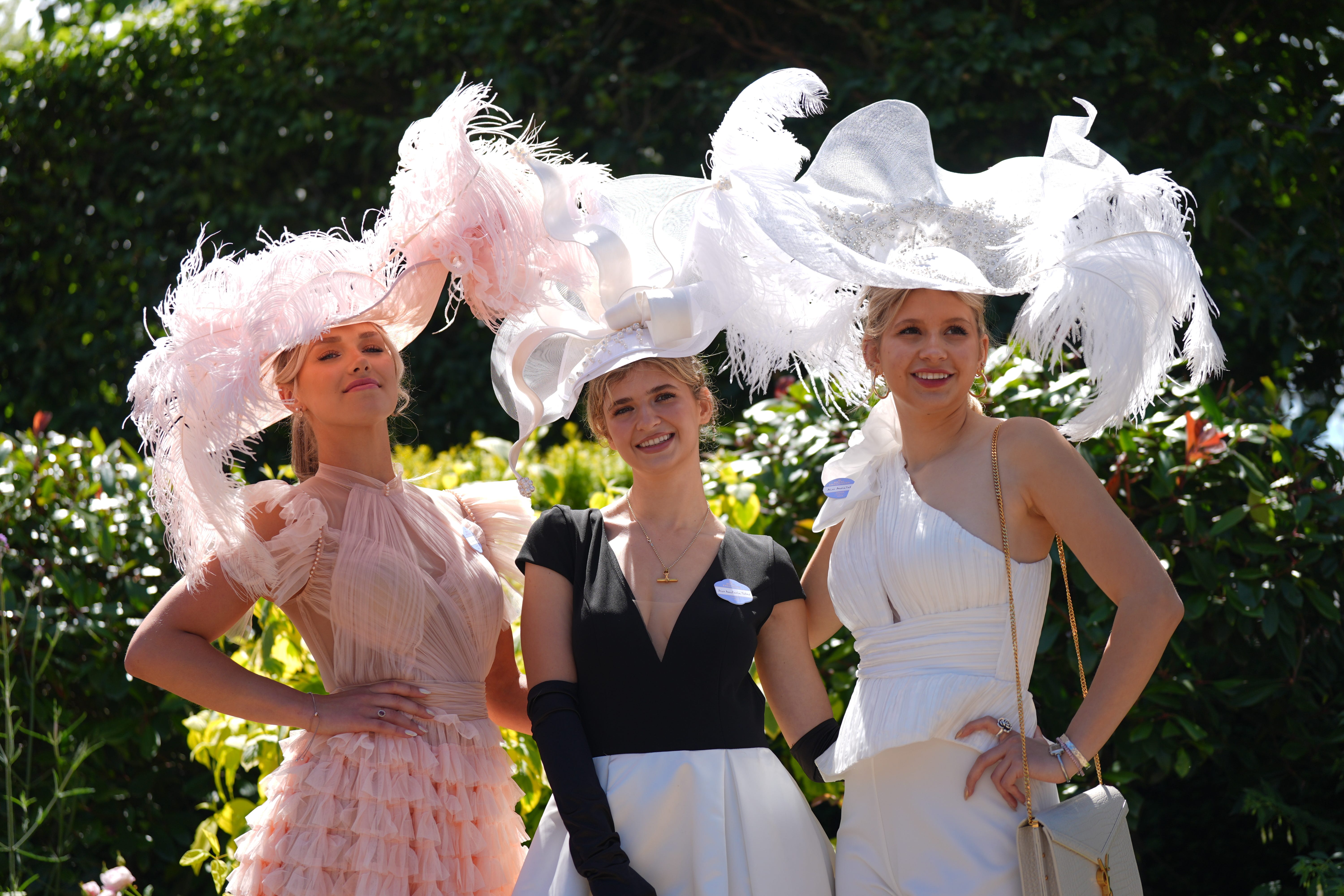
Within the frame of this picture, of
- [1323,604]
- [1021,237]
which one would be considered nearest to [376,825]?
[1021,237]

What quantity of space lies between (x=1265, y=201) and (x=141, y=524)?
4.61m

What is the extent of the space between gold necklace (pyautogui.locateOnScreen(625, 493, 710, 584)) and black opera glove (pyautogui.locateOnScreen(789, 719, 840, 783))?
43 cm

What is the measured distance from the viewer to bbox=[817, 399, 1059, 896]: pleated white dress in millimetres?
2084

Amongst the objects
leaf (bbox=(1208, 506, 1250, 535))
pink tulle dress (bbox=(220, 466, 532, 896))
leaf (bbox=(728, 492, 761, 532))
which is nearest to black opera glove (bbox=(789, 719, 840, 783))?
pink tulle dress (bbox=(220, 466, 532, 896))

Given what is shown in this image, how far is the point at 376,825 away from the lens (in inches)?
88.4

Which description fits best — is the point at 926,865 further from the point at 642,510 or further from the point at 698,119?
the point at 698,119

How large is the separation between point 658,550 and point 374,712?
68 cm

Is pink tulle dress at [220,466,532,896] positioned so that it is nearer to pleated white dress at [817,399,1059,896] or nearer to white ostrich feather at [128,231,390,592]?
white ostrich feather at [128,231,390,592]

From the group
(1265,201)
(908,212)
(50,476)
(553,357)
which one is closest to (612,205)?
(553,357)

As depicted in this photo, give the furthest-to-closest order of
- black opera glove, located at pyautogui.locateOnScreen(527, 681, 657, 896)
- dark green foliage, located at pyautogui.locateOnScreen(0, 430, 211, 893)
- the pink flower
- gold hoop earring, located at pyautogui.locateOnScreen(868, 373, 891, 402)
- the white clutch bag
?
dark green foliage, located at pyautogui.locateOnScreen(0, 430, 211, 893) → the pink flower → gold hoop earring, located at pyautogui.locateOnScreen(868, 373, 891, 402) → black opera glove, located at pyautogui.locateOnScreen(527, 681, 657, 896) → the white clutch bag

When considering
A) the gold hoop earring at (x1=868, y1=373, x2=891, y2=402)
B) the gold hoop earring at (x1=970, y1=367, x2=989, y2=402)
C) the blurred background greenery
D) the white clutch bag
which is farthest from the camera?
the blurred background greenery

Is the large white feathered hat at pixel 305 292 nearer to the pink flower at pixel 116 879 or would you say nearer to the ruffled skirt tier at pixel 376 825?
the ruffled skirt tier at pixel 376 825

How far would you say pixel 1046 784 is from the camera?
7.01ft

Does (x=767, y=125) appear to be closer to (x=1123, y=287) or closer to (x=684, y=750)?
(x=1123, y=287)
